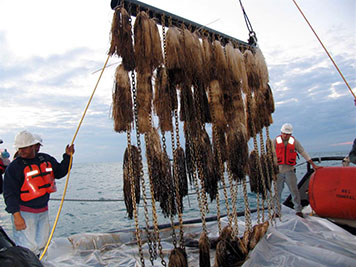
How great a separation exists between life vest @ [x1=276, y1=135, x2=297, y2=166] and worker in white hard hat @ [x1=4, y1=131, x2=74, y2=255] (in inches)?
189

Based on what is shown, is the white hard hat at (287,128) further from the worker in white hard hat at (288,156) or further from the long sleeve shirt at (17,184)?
the long sleeve shirt at (17,184)

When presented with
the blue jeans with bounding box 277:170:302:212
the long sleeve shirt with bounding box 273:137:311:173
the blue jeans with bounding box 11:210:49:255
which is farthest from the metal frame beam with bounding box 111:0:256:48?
the blue jeans with bounding box 277:170:302:212

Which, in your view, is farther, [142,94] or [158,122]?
[158,122]

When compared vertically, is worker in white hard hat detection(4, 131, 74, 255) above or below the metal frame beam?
below

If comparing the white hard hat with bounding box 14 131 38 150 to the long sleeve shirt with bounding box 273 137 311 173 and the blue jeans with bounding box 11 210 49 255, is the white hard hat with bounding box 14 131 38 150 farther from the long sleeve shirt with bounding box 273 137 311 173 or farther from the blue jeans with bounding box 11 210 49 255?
the long sleeve shirt with bounding box 273 137 311 173

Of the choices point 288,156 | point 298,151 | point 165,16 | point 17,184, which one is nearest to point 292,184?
point 288,156

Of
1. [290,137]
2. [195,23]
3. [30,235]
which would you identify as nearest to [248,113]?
[195,23]

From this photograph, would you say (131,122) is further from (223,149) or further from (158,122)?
(223,149)

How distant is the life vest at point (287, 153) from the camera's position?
5.67m

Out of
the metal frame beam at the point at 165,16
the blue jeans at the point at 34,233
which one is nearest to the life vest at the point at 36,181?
the blue jeans at the point at 34,233

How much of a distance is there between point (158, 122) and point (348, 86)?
9.57 feet

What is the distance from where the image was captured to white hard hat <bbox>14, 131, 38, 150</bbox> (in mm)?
3342

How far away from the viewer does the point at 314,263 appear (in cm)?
228

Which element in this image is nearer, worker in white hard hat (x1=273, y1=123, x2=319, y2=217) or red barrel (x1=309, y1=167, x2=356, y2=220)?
red barrel (x1=309, y1=167, x2=356, y2=220)
